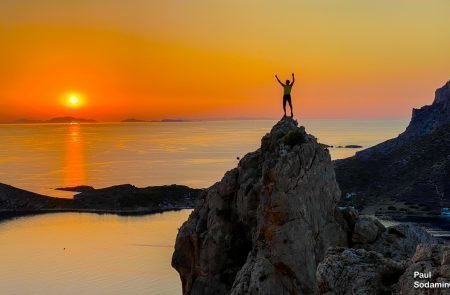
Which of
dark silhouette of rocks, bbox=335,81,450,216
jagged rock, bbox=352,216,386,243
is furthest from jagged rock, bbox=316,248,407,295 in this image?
dark silhouette of rocks, bbox=335,81,450,216

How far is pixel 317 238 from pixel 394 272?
49.2 feet

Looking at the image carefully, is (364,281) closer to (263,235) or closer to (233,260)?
(263,235)

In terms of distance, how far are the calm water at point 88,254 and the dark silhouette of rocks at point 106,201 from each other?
23.3 feet

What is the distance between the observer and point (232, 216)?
3070 centimetres

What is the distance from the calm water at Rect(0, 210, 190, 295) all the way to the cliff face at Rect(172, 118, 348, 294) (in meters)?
40.9

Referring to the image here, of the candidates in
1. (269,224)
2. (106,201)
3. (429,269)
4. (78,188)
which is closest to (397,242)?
(269,224)

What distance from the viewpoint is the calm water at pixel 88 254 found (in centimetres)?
7588

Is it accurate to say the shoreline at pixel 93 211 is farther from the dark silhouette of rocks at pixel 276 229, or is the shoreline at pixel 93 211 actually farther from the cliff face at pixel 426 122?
the dark silhouette of rocks at pixel 276 229

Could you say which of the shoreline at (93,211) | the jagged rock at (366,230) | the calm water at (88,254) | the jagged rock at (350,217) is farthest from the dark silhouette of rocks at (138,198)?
the jagged rock at (366,230)

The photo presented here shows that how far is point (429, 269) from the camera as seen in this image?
10.1 metres

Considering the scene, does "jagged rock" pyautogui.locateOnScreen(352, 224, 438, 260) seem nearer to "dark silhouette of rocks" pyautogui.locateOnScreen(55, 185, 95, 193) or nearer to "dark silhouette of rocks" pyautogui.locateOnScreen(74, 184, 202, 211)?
"dark silhouette of rocks" pyautogui.locateOnScreen(74, 184, 202, 211)

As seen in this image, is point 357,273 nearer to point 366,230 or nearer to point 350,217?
point 366,230

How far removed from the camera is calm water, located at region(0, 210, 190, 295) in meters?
75.9

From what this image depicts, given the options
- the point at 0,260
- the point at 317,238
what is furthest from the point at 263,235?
the point at 0,260
